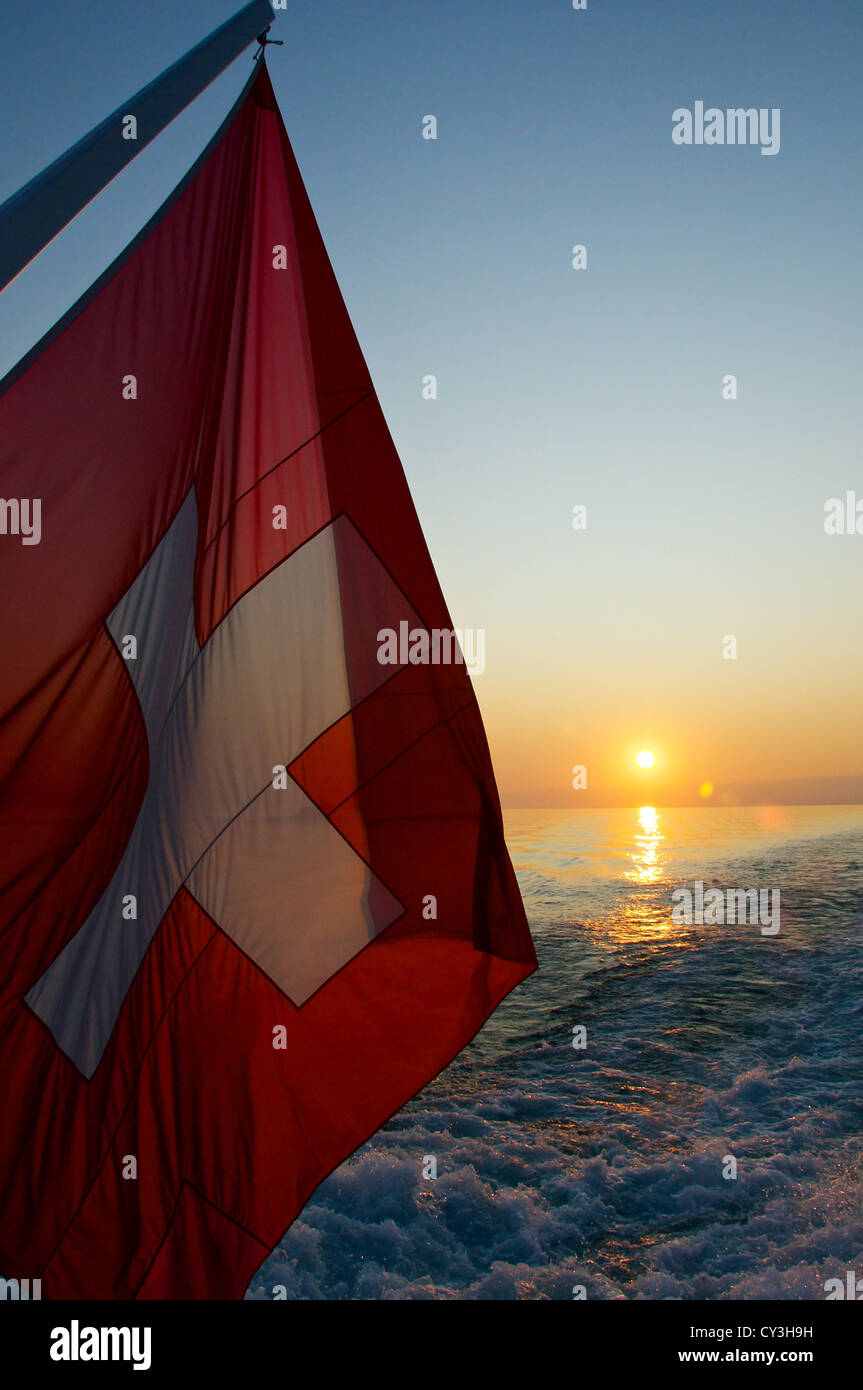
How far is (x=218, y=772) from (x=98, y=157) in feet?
5.96

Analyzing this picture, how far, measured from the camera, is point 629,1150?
500 cm

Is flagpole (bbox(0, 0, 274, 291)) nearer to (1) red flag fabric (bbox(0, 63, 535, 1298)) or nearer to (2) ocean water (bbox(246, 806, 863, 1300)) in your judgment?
(1) red flag fabric (bbox(0, 63, 535, 1298))

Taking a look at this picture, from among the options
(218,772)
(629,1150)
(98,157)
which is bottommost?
(629,1150)

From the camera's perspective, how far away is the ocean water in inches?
154

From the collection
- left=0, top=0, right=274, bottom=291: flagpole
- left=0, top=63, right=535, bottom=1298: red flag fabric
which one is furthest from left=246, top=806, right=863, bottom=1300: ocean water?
left=0, top=0, right=274, bottom=291: flagpole

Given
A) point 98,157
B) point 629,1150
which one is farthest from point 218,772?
point 629,1150

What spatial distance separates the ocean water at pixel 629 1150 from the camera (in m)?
3.92

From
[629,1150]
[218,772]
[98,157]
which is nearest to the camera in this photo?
[98,157]

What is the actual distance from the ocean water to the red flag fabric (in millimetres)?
1988

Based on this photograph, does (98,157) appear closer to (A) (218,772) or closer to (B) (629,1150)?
(A) (218,772)

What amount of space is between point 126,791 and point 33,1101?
939 millimetres
